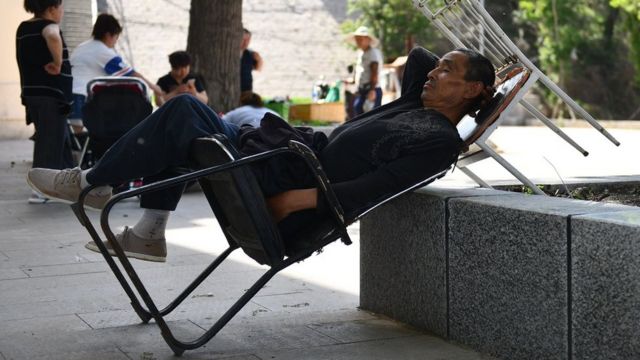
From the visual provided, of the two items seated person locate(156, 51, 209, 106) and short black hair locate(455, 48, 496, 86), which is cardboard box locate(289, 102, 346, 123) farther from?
short black hair locate(455, 48, 496, 86)

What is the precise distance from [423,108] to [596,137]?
48.4 ft

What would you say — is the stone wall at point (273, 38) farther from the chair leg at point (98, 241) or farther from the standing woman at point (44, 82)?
the chair leg at point (98, 241)

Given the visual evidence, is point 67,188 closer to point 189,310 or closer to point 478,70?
point 189,310

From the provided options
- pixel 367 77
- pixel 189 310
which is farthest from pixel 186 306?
pixel 367 77

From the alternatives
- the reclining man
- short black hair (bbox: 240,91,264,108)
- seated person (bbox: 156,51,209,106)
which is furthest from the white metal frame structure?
seated person (bbox: 156,51,209,106)

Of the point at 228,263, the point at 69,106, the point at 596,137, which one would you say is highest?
the point at 69,106

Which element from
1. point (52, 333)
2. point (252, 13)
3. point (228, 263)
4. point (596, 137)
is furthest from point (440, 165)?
point (252, 13)

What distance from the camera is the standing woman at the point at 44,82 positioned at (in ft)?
27.3

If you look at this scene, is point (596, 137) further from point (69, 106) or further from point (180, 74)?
point (69, 106)

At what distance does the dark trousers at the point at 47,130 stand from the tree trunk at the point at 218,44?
2.63 metres

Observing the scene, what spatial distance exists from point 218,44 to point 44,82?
288 centimetres

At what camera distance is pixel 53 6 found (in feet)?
27.6

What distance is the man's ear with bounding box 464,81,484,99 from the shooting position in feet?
14.0

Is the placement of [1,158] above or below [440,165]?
below
